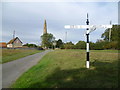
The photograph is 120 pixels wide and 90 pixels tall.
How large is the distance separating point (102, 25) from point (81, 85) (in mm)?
3954

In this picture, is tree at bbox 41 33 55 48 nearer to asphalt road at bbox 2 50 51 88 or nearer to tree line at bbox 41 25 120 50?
tree line at bbox 41 25 120 50

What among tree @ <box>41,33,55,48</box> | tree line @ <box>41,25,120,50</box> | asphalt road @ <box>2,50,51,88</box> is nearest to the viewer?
asphalt road @ <box>2,50,51,88</box>

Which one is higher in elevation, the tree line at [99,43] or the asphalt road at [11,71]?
the tree line at [99,43]

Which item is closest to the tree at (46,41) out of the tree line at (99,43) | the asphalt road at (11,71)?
the tree line at (99,43)

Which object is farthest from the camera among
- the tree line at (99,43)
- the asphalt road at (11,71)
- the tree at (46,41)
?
the tree at (46,41)

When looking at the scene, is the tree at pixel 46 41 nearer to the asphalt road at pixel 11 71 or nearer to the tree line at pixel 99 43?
the tree line at pixel 99 43

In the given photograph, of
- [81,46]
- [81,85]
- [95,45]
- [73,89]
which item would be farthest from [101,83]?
[81,46]

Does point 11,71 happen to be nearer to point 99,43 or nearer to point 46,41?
A: point 99,43

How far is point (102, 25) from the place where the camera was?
7066 millimetres

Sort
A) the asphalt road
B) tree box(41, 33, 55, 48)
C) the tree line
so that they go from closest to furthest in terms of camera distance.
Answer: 1. the asphalt road
2. the tree line
3. tree box(41, 33, 55, 48)

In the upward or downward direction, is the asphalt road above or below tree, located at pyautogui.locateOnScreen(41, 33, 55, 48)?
below

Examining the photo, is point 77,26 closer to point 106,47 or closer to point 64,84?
point 64,84

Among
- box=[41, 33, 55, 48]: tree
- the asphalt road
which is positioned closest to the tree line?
box=[41, 33, 55, 48]: tree

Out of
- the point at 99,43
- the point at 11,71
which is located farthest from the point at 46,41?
the point at 11,71
